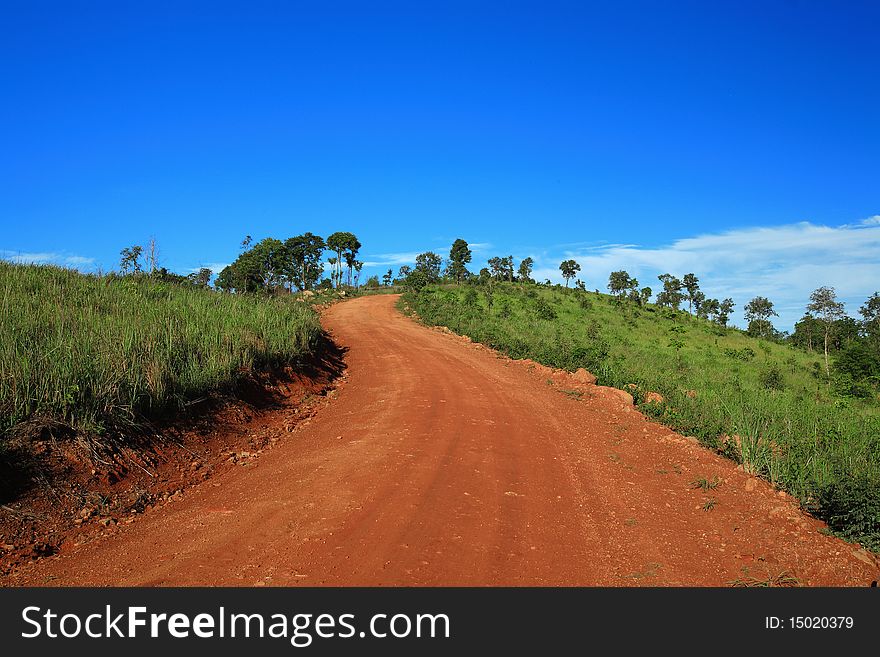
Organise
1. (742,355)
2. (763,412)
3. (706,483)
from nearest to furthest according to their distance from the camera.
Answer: (706,483) < (763,412) < (742,355)

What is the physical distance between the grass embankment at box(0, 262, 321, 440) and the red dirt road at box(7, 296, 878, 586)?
1488mm

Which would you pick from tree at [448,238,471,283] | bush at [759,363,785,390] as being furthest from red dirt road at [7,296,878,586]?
tree at [448,238,471,283]

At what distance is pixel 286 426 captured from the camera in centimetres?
840

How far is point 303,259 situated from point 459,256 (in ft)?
60.4

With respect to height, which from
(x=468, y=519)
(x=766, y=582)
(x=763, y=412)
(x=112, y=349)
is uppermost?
(x=112, y=349)

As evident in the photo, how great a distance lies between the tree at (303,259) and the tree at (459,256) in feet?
51.0

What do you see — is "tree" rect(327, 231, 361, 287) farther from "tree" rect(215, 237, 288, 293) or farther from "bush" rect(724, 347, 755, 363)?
"bush" rect(724, 347, 755, 363)

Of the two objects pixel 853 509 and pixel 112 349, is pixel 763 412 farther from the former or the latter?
pixel 112 349

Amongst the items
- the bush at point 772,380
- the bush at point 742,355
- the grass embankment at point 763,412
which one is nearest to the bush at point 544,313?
the grass embankment at point 763,412

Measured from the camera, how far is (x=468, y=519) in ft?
16.3

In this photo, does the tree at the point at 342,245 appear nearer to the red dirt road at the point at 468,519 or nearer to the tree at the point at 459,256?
the tree at the point at 459,256

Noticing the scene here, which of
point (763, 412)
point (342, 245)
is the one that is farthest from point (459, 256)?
point (763, 412)

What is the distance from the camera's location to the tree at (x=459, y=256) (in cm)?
6141
